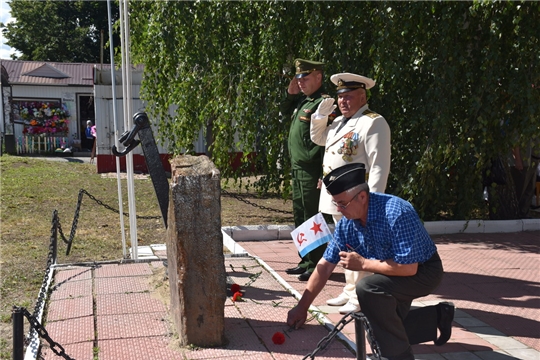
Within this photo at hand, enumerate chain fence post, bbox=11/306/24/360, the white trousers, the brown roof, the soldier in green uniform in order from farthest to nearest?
the brown roof → the soldier in green uniform → the white trousers → chain fence post, bbox=11/306/24/360

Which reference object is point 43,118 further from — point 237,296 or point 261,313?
point 261,313

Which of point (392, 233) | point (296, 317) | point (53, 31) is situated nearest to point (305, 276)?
point (296, 317)

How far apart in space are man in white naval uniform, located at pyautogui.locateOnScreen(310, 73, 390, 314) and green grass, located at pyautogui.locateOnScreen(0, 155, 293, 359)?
2613mm

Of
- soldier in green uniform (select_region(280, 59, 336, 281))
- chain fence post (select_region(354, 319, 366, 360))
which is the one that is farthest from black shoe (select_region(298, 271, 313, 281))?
chain fence post (select_region(354, 319, 366, 360))

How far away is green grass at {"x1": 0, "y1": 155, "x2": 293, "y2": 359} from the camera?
5922 millimetres

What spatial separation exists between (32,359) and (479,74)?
6.29m

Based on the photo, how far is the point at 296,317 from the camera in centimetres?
391

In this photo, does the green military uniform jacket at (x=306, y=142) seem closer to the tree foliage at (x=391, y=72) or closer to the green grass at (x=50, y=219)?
the tree foliage at (x=391, y=72)

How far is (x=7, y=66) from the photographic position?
2834cm

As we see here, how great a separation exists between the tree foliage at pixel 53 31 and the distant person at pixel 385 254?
125ft

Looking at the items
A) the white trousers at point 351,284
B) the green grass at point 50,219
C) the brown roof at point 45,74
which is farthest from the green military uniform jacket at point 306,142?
the brown roof at point 45,74

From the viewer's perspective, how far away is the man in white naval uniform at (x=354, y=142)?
4.51 m

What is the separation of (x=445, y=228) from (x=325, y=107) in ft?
13.7

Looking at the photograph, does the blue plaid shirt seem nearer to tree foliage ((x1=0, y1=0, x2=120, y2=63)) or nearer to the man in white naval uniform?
the man in white naval uniform
